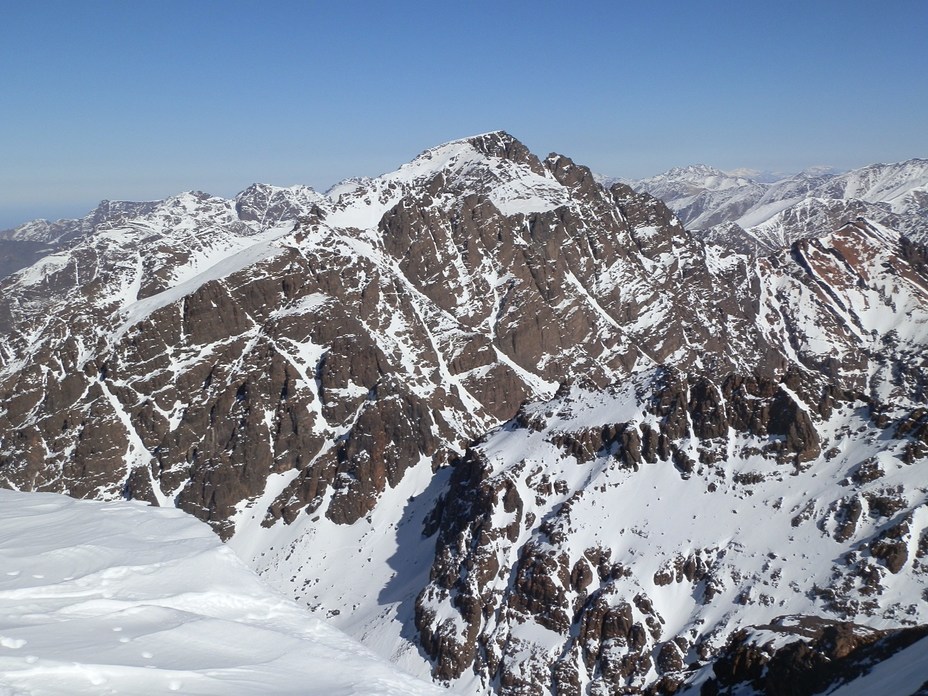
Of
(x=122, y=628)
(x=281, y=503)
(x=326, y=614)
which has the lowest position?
(x=326, y=614)

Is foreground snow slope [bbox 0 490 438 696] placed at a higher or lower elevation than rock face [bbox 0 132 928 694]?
higher

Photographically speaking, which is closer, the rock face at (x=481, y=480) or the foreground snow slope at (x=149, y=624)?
the foreground snow slope at (x=149, y=624)

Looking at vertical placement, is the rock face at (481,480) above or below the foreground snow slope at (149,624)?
below

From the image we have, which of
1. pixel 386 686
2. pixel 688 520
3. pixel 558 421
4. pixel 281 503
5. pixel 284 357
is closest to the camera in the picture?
pixel 386 686

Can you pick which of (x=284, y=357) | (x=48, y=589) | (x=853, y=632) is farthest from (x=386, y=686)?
(x=284, y=357)

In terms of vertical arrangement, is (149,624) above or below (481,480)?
above

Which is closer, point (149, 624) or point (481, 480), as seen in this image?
point (149, 624)

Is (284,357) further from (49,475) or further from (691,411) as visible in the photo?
(691,411)

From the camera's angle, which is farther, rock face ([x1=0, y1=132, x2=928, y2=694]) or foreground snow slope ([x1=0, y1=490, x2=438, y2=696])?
rock face ([x1=0, y1=132, x2=928, y2=694])
